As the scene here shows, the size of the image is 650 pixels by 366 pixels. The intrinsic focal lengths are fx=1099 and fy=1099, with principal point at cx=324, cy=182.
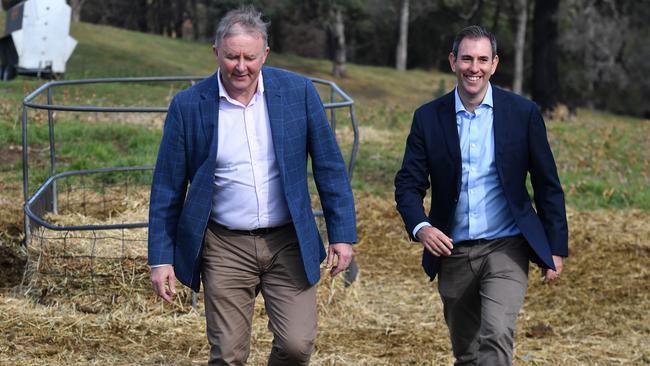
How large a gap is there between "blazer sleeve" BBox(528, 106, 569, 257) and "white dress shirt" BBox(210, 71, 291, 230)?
108cm

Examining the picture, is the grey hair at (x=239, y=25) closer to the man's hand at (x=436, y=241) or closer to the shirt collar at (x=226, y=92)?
the shirt collar at (x=226, y=92)

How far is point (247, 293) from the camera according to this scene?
448cm

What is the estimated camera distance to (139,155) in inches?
470

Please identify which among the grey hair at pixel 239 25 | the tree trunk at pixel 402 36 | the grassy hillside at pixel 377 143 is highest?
the grey hair at pixel 239 25

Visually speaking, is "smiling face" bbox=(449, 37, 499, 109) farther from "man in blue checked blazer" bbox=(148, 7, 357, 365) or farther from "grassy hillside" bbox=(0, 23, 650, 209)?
"grassy hillside" bbox=(0, 23, 650, 209)

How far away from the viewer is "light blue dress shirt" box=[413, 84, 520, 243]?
4586 millimetres

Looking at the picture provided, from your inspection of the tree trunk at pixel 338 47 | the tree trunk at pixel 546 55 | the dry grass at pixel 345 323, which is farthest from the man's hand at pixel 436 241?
the tree trunk at pixel 338 47

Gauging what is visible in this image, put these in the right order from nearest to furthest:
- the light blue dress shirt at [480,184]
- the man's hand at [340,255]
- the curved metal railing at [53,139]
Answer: the man's hand at [340,255] < the light blue dress shirt at [480,184] < the curved metal railing at [53,139]

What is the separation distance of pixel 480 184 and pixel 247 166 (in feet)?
3.32

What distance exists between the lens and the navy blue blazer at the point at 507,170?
4551 millimetres

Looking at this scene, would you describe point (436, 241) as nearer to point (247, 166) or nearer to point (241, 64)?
point (247, 166)

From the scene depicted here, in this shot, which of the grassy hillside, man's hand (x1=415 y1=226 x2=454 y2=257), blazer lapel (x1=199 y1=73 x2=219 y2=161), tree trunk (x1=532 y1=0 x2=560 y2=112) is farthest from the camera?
tree trunk (x1=532 y1=0 x2=560 y2=112)

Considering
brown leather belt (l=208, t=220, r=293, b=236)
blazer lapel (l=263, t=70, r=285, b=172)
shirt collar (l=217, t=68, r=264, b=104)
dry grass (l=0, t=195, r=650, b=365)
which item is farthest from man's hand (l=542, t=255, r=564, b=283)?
dry grass (l=0, t=195, r=650, b=365)

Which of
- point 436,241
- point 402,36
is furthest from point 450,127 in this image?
point 402,36
